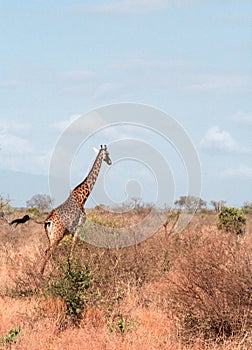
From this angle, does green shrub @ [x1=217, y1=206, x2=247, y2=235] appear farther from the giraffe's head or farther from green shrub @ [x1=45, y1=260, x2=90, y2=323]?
green shrub @ [x1=45, y1=260, x2=90, y2=323]

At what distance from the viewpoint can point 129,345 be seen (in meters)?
8.05

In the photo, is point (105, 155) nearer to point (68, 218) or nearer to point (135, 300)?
point (68, 218)

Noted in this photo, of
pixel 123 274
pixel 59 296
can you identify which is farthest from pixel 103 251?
pixel 59 296

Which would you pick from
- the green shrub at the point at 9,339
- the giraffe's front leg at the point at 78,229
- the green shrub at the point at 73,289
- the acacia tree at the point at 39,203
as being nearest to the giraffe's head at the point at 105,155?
the giraffe's front leg at the point at 78,229

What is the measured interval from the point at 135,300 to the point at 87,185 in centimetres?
407

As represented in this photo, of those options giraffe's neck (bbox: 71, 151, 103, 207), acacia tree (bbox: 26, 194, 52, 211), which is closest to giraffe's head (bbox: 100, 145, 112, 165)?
giraffe's neck (bbox: 71, 151, 103, 207)

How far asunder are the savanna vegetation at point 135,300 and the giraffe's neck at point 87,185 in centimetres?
157

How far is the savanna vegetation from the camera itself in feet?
27.5

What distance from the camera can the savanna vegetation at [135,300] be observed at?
8375 mm

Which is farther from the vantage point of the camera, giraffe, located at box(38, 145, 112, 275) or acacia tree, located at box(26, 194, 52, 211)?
acacia tree, located at box(26, 194, 52, 211)

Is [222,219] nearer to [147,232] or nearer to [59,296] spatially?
[147,232]

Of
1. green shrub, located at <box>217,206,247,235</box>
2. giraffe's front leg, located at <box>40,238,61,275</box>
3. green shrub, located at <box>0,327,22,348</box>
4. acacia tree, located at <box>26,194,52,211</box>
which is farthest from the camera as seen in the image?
acacia tree, located at <box>26,194,52,211</box>

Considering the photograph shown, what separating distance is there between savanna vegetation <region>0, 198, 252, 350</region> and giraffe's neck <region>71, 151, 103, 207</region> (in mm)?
1568

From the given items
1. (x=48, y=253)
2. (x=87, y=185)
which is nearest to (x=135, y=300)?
(x=48, y=253)
